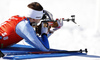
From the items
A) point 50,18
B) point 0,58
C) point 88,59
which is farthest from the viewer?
point 50,18

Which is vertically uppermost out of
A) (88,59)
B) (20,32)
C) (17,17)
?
(17,17)

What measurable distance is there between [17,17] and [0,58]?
1.20m

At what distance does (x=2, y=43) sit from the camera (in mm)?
3820

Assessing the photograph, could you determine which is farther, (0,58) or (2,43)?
(2,43)

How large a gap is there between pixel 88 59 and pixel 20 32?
4.19 ft

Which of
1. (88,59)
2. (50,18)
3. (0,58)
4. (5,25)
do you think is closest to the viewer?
(0,58)

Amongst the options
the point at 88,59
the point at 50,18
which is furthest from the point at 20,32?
the point at 88,59

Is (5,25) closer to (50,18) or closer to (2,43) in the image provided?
(2,43)

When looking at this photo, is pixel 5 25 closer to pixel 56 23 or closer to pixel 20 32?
pixel 20 32

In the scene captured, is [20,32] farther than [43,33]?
No

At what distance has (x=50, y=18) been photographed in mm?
4379

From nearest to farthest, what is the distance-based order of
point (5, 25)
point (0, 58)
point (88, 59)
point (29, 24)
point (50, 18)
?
point (0, 58), point (88, 59), point (29, 24), point (5, 25), point (50, 18)

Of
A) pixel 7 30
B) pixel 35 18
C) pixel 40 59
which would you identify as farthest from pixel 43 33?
pixel 40 59

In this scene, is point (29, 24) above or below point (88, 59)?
above
